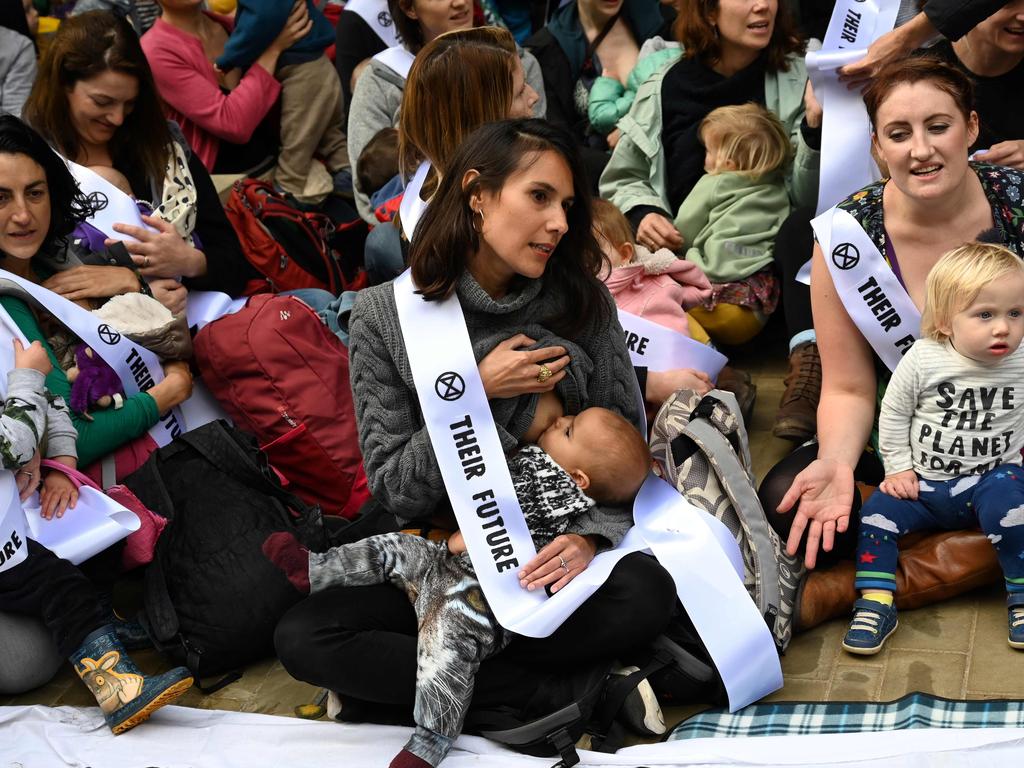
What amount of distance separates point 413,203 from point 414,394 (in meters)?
0.80

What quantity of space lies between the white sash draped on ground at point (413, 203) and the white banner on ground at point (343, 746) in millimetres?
1386

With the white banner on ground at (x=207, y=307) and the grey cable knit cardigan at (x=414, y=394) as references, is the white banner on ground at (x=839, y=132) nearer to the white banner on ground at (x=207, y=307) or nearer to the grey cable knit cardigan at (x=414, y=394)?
the grey cable knit cardigan at (x=414, y=394)

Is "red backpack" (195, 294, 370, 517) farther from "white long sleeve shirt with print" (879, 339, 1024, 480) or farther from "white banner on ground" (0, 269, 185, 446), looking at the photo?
"white long sleeve shirt with print" (879, 339, 1024, 480)

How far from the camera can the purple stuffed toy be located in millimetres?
3920

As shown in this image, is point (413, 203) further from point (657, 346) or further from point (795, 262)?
point (795, 262)

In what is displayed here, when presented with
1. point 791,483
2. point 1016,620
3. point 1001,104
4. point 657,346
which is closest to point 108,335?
point 657,346

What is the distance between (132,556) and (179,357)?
0.76m

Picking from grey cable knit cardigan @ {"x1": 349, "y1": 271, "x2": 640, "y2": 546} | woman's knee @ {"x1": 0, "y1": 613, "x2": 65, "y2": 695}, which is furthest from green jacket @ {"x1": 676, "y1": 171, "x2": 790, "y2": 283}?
woman's knee @ {"x1": 0, "y1": 613, "x2": 65, "y2": 695}

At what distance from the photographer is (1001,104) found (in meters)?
4.18

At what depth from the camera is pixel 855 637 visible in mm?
3338

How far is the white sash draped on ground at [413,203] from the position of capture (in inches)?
153

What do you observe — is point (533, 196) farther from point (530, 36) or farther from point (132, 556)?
point (530, 36)

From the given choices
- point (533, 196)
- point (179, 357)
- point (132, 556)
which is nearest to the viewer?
point (533, 196)

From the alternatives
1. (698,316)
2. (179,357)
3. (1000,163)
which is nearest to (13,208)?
(179,357)
